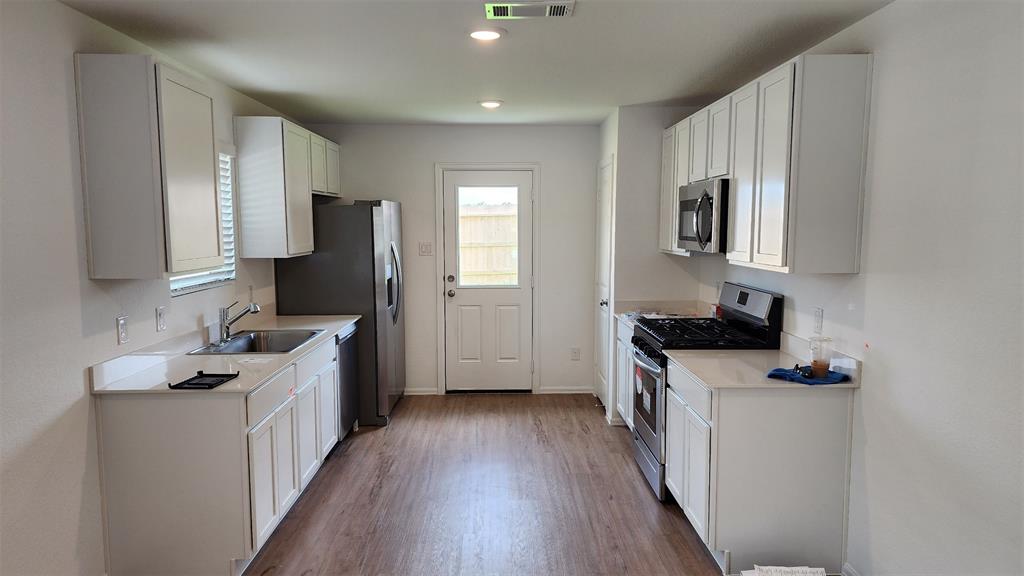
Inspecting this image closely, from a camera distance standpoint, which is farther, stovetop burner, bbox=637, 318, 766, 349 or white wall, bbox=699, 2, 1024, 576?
stovetop burner, bbox=637, 318, 766, 349

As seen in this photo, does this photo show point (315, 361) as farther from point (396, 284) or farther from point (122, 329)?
point (396, 284)

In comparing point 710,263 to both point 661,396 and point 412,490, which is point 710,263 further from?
point 412,490

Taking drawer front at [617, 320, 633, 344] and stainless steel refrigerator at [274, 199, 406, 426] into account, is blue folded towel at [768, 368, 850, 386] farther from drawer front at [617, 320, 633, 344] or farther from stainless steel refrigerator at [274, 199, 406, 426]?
stainless steel refrigerator at [274, 199, 406, 426]

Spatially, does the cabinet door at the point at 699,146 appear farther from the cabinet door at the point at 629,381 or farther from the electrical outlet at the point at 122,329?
the electrical outlet at the point at 122,329

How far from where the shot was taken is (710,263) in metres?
4.41

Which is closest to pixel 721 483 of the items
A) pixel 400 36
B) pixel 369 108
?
pixel 400 36

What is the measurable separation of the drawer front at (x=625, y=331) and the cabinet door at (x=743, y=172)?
3.46 ft

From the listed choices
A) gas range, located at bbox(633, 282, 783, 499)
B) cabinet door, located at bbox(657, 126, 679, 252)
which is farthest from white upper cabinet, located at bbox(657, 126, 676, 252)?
gas range, located at bbox(633, 282, 783, 499)

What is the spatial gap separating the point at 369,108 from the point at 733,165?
104 inches

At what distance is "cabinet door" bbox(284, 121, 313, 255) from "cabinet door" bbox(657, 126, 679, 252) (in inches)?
100

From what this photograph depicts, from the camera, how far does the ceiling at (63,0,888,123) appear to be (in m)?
2.40

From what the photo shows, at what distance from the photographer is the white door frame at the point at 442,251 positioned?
5406 millimetres

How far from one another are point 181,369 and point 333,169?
2.55 meters

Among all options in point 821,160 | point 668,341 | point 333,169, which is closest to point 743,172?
point 821,160
